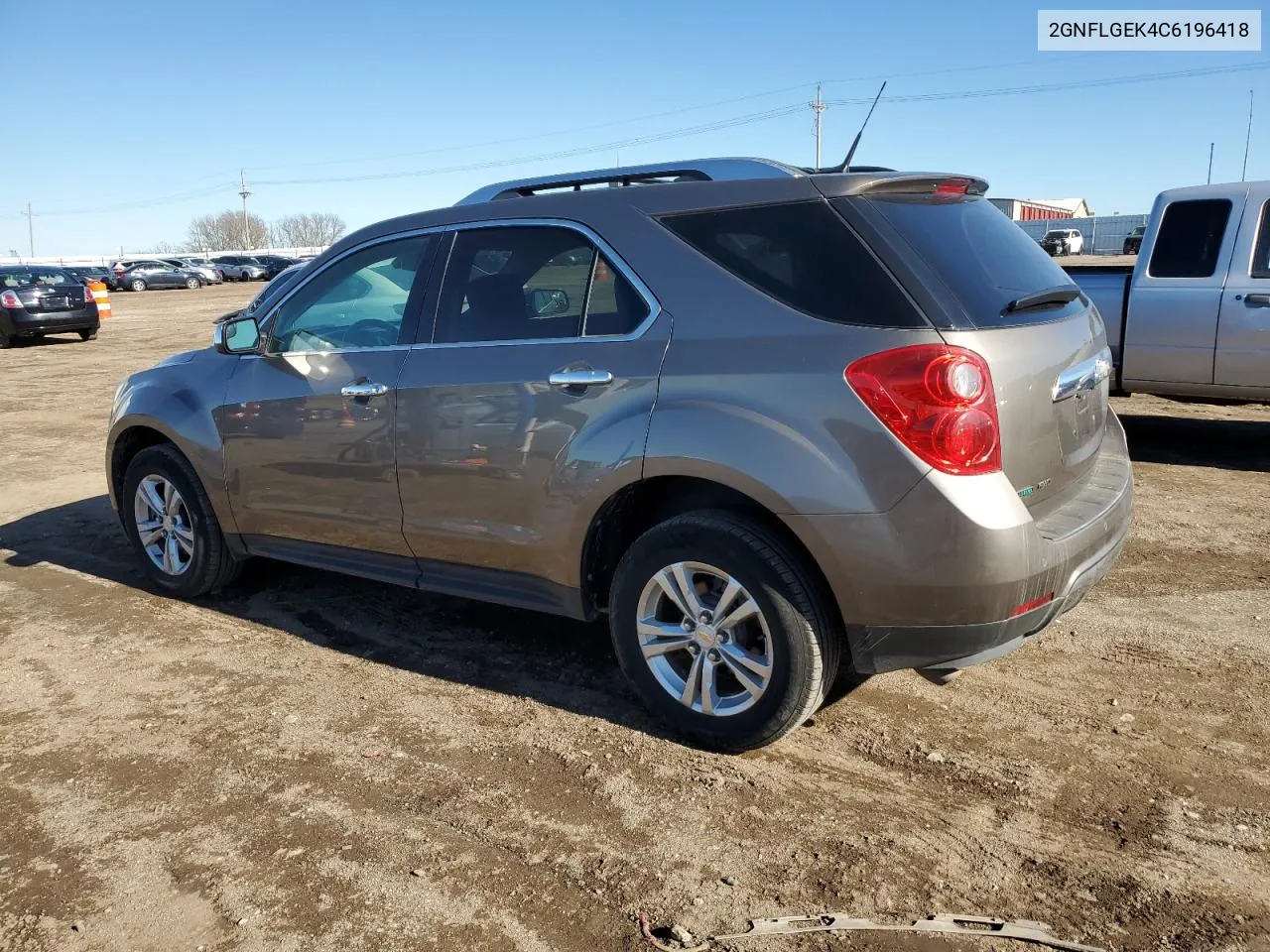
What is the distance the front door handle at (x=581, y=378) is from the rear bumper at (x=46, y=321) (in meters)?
20.8

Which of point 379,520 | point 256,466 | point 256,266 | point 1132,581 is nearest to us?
point 379,520

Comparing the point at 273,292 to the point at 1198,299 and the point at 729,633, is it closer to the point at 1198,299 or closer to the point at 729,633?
the point at 729,633

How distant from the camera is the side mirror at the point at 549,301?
3832 mm

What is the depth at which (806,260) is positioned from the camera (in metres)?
3.29

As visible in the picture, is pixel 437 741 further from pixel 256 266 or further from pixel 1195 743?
pixel 256 266

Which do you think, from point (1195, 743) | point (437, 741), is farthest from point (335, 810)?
point (1195, 743)

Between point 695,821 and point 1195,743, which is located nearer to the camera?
point 695,821

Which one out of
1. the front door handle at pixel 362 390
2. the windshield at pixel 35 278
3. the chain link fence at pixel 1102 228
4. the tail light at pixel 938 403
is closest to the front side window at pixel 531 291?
the front door handle at pixel 362 390

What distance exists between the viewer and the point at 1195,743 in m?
3.48

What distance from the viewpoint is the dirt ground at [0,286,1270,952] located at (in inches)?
107

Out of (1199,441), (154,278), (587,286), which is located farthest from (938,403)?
(154,278)

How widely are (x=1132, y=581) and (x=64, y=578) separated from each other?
5.72m

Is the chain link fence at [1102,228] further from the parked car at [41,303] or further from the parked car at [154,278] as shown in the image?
the parked car at [41,303]

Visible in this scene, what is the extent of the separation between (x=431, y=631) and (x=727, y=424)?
2148 millimetres
